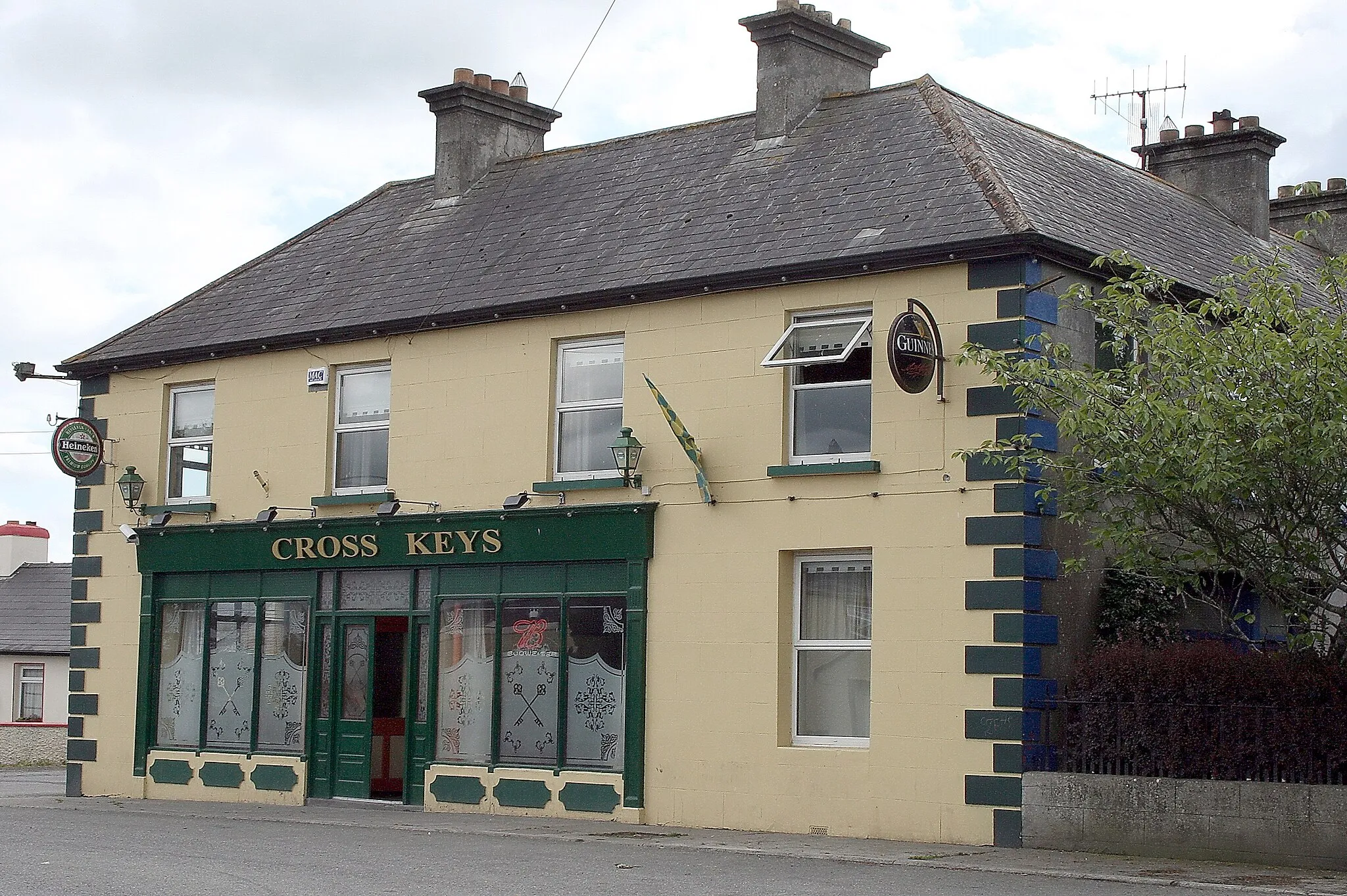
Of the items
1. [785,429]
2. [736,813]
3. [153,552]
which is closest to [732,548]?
[785,429]

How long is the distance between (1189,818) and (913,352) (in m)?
4.52

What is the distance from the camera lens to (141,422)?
22.3 meters

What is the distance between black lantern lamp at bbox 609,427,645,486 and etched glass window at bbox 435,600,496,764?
241 centimetres

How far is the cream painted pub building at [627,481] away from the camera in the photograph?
53.0ft

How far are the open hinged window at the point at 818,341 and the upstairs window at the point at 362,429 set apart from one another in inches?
208

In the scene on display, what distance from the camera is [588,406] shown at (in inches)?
738

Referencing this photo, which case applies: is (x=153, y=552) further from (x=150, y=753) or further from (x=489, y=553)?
(x=489, y=553)

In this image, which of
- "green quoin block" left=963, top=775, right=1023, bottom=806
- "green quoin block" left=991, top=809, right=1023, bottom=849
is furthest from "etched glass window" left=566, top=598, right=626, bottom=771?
"green quoin block" left=991, top=809, right=1023, bottom=849

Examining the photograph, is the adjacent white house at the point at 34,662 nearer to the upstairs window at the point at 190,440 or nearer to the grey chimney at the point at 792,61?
the upstairs window at the point at 190,440

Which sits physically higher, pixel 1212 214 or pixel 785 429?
pixel 1212 214

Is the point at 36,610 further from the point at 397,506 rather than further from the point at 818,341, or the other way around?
the point at 818,341

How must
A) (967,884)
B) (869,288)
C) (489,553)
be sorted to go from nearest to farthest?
(967,884)
(869,288)
(489,553)

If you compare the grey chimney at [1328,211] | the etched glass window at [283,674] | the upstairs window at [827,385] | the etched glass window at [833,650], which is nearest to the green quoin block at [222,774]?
the etched glass window at [283,674]

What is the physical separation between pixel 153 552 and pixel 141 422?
1.70 m
